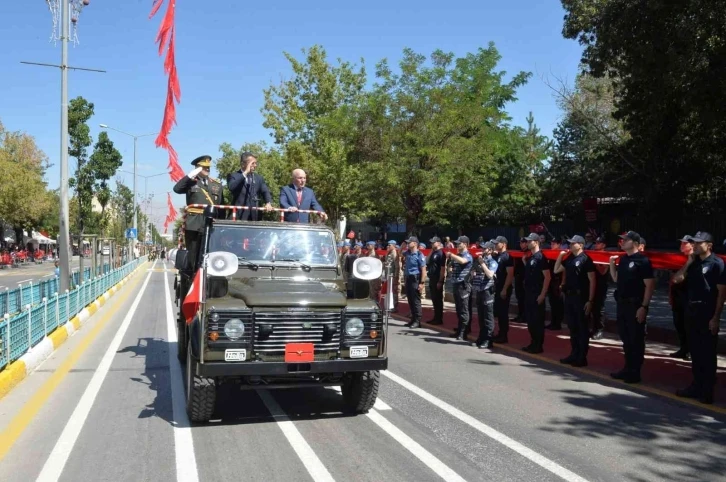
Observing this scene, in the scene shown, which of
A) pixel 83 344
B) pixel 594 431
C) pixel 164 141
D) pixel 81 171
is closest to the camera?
pixel 594 431

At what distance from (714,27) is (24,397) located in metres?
13.5

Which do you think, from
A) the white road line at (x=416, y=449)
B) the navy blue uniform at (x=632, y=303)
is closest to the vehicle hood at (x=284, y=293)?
the white road line at (x=416, y=449)

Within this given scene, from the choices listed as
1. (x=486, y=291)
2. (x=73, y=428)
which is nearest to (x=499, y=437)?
(x=73, y=428)

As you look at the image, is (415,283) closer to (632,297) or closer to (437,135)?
(632,297)

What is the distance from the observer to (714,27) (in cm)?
1274

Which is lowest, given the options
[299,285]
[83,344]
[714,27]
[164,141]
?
[83,344]

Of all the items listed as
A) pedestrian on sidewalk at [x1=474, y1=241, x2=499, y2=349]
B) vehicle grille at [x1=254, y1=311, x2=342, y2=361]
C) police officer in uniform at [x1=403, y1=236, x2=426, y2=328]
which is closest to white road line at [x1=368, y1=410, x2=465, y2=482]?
vehicle grille at [x1=254, y1=311, x2=342, y2=361]

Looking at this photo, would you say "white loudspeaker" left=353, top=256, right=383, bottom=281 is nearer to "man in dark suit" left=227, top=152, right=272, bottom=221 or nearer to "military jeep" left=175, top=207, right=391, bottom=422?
"military jeep" left=175, top=207, right=391, bottom=422

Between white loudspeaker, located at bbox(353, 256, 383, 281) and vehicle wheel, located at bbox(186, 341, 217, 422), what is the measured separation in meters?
1.89

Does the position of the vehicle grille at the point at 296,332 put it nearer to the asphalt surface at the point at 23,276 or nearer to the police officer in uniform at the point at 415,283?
the police officer in uniform at the point at 415,283

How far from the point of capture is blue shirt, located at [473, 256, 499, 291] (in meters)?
11.2

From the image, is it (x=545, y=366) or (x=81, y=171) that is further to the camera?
(x=81, y=171)

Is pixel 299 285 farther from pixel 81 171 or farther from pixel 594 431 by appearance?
pixel 81 171

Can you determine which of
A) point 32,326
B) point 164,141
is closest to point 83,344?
point 32,326
